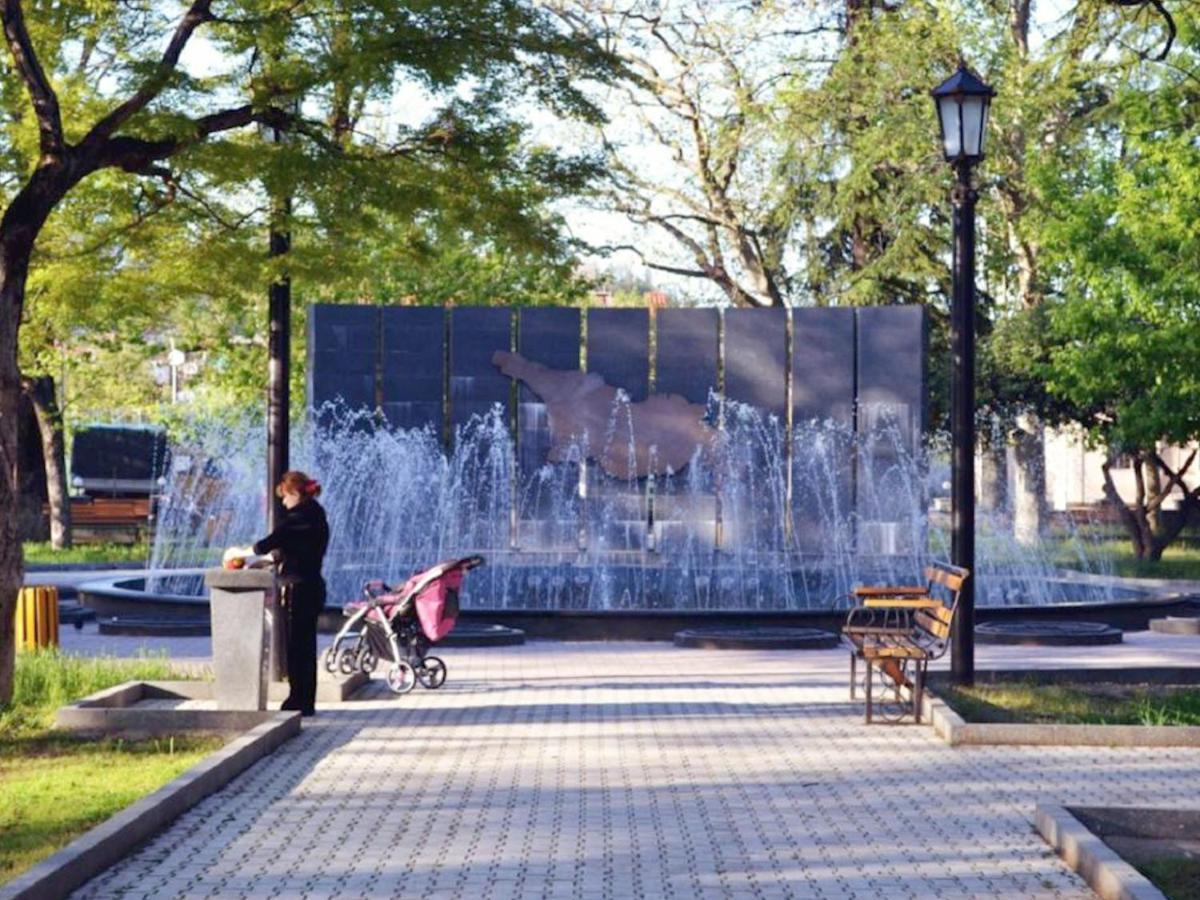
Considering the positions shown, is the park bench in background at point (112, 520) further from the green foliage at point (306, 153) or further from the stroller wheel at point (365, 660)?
the stroller wheel at point (365, 660)

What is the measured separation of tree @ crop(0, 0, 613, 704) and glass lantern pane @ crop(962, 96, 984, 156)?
265cm

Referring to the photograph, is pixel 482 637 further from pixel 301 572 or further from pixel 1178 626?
pixel 1178 626

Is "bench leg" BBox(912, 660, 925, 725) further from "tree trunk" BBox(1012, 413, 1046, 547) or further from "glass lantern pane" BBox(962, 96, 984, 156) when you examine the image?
"tree trunk" BBox(1012, 413, 1046, 547)

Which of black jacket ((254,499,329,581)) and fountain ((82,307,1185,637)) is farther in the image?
fountain ((82,307,1185,637))

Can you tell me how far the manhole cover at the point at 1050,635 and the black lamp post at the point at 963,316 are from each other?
4.81 m

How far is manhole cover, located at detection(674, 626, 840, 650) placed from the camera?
19500 millimetres

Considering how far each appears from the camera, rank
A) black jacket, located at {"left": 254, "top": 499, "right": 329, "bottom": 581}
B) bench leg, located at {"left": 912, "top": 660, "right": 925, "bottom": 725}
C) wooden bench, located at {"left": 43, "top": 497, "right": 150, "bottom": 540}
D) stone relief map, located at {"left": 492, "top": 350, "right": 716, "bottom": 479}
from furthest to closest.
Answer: wooden bench, located at {"left": 43, "top": 497, "right": 150, "bottom": 540} → stone relief map, located at {"left": 492, "top": 350, "right": 716, "bottom": 479} → black jacket, located at {"left": 254, "top": 499, "right": 329, "bottom": 581} → bench leg, located at {"left": 912, "top": 660, "right": 925, "bottom": 725}

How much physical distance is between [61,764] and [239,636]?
2.25 metres

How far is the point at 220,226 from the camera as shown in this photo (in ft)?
55.7

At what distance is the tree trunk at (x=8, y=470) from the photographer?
508 inches

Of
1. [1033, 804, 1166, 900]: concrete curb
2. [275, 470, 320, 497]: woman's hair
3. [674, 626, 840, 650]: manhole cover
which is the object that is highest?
[275, 470, 320, 497]: woman's hair

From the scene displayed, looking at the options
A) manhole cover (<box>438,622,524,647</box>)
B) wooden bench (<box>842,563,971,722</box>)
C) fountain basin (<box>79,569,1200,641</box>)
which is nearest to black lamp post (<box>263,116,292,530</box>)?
manhole cover (<box>438,622,524,647</box>)

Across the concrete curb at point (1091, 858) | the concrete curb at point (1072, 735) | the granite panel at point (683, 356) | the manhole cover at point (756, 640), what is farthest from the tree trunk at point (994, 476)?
the concrete curb at point (1091, 858)

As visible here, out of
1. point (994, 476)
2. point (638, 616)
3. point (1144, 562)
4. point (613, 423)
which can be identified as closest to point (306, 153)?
point (638, 616)
